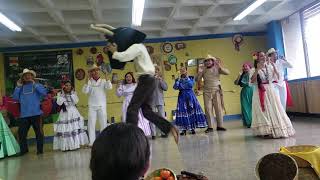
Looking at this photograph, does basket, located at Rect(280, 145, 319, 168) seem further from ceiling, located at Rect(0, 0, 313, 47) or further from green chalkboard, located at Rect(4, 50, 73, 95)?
green chalkboard, located at Rect(4, 50, 73, 95)

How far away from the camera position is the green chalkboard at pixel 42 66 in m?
9.76

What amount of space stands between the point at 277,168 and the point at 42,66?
8.86 m

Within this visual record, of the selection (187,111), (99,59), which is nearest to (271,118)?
(187,111)

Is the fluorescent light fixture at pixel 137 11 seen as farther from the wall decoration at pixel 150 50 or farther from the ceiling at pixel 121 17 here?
the wall decoration at pixel 150 50

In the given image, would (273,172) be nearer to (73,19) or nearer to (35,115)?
(35,115)

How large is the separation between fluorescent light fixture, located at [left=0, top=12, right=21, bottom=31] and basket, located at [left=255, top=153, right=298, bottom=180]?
6347 mm

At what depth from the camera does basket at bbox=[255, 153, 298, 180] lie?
222 centimetres

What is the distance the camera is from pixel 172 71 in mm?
10484

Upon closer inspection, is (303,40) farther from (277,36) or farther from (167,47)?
(167,47)

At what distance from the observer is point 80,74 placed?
10.2 metres

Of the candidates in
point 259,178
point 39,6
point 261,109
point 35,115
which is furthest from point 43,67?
point 259,178

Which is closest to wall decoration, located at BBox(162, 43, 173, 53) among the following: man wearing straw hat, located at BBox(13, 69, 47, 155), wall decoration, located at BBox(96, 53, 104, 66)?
wall decoration, located at BBox(96, 53, 104, 66)

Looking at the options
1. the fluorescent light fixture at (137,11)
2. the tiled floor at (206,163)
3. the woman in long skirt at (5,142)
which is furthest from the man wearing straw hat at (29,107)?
the fluorescent light fixture at (137,11)

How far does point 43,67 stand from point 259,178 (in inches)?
346
